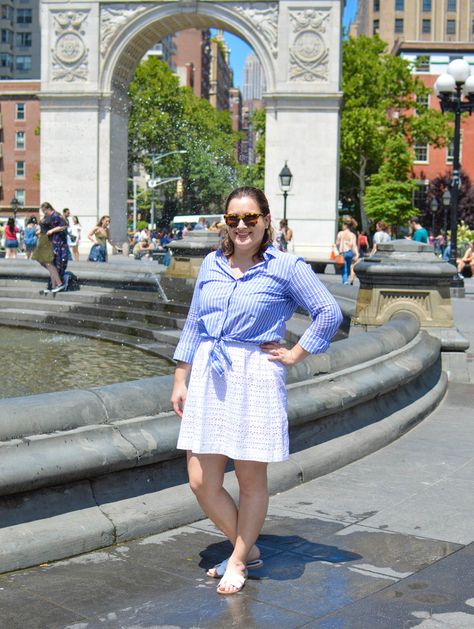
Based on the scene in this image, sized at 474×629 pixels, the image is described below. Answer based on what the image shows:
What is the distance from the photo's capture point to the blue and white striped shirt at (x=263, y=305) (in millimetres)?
3867

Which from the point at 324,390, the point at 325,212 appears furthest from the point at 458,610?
the point at 325,212

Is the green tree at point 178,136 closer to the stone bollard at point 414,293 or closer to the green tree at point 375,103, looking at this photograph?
the green tree at point 375,103

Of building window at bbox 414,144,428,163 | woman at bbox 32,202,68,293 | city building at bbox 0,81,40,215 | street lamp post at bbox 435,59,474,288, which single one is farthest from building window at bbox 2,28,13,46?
woman at bbox 32,202,68,293

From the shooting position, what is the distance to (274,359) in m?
3.85


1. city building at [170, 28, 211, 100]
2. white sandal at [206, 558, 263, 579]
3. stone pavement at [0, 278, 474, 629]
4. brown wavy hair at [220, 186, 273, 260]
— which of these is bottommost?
stone pavement at [0, 278, 474, 629]

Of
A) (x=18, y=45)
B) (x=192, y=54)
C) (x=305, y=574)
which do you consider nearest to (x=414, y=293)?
(x=305, y=574)

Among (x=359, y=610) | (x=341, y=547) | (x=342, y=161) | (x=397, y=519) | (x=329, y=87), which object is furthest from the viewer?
(x=342, y=161)

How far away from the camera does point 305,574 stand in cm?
407

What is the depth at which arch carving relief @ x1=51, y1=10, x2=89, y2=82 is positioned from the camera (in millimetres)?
34938

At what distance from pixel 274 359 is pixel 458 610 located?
1.17m

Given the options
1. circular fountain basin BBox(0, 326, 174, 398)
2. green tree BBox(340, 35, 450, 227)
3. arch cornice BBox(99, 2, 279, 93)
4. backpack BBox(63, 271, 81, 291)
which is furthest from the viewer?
green tree BBox(340, 35, 450, 227)

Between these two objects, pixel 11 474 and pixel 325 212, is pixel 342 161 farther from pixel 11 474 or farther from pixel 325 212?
pixel 11 474

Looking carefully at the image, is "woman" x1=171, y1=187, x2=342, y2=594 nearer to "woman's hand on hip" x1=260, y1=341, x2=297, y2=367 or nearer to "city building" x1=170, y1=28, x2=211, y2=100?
"woman's hand on hip" x1=260, y1=341, x2=297, y2=367

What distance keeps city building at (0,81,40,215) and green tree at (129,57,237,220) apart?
1136 cm
